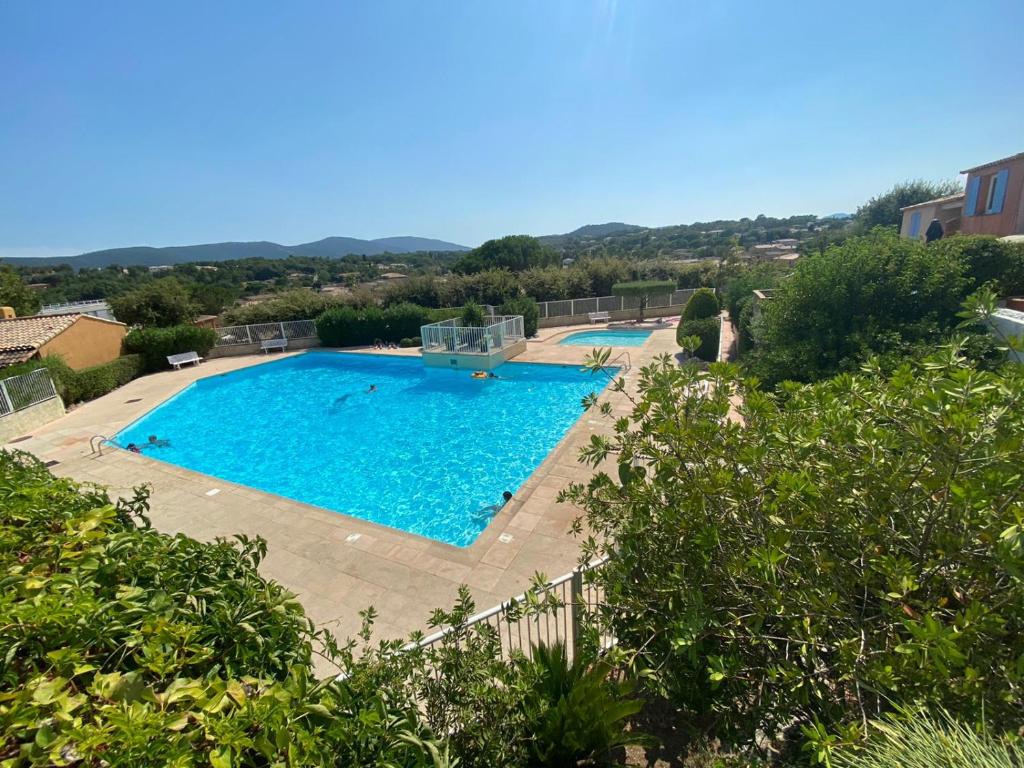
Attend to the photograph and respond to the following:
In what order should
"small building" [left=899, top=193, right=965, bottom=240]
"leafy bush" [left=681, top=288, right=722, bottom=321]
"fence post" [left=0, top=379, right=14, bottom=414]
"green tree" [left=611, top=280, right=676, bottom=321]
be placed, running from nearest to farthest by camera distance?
1. "fence post" [left=0, top=379, right=14, bottom=414]
2. "leafy bush" [left=681, top=288, right=722, bottom=321]
3. "small building" [left=899, top=193, right=965, bottom=240]
4. "green tree" [left=611, top=280, right=676, bottom=321]

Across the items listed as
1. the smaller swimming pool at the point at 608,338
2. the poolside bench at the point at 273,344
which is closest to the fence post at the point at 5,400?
the poolside bench at the point at 273,344

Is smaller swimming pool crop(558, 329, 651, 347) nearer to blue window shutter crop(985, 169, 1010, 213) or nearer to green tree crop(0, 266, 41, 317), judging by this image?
blue window shutter crop(985, 169, 1010, 213)

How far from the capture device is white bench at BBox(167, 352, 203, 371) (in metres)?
18.7

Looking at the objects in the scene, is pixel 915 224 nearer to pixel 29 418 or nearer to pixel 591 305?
pixel 591 305

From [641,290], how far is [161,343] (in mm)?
24212

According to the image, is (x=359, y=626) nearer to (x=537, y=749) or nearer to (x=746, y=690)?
(x=537, y=749)

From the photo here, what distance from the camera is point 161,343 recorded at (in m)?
18.6

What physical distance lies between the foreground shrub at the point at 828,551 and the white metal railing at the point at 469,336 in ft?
49.9

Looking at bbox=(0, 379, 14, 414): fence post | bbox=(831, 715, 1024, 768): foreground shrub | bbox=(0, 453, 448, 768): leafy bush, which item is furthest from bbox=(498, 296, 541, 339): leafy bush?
bbox=(831, 715, 1024, 768): foreground shrub

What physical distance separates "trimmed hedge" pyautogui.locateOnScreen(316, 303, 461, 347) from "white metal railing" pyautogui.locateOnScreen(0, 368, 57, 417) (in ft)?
34.0

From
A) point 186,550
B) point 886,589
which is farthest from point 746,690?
point 186,550

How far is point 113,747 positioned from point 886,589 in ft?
10.3

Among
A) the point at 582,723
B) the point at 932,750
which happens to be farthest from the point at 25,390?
the point at 932,750

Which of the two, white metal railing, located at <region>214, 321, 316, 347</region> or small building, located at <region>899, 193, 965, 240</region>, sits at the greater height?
small building, located at <region>899, 193, 965, 240</region>
